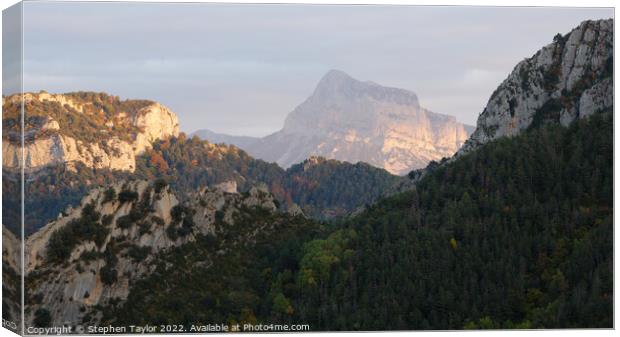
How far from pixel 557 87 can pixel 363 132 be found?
22.5m

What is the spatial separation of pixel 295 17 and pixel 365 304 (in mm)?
8390

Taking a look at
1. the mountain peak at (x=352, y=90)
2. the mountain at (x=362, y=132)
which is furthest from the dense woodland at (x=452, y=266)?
the mountain at (x=362, y=132)

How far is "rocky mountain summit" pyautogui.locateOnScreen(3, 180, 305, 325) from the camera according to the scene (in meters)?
28.4

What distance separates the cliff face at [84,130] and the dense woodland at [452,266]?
5.47 m

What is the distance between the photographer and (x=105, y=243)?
3238 centimetres

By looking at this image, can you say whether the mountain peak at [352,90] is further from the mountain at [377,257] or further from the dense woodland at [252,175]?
the dense woodland at [252,175]

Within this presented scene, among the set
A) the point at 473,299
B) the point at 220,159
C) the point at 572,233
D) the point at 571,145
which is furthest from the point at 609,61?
the point at 220,159

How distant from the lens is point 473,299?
31219 millimetres

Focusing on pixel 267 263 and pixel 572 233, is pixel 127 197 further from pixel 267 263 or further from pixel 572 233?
pixel 572 233

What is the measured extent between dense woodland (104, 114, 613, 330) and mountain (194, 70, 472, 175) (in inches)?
318

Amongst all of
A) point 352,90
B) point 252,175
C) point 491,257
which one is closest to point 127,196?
point 491,257

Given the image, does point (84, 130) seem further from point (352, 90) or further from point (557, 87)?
point (557, 87)

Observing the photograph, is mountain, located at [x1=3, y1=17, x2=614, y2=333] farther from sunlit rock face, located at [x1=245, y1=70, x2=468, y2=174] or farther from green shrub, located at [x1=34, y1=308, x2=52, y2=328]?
sunlit rock face, located at [x1=245, y1=70, x2=468, y2=174]

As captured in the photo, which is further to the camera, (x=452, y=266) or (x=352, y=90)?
(x=352, y=90)
